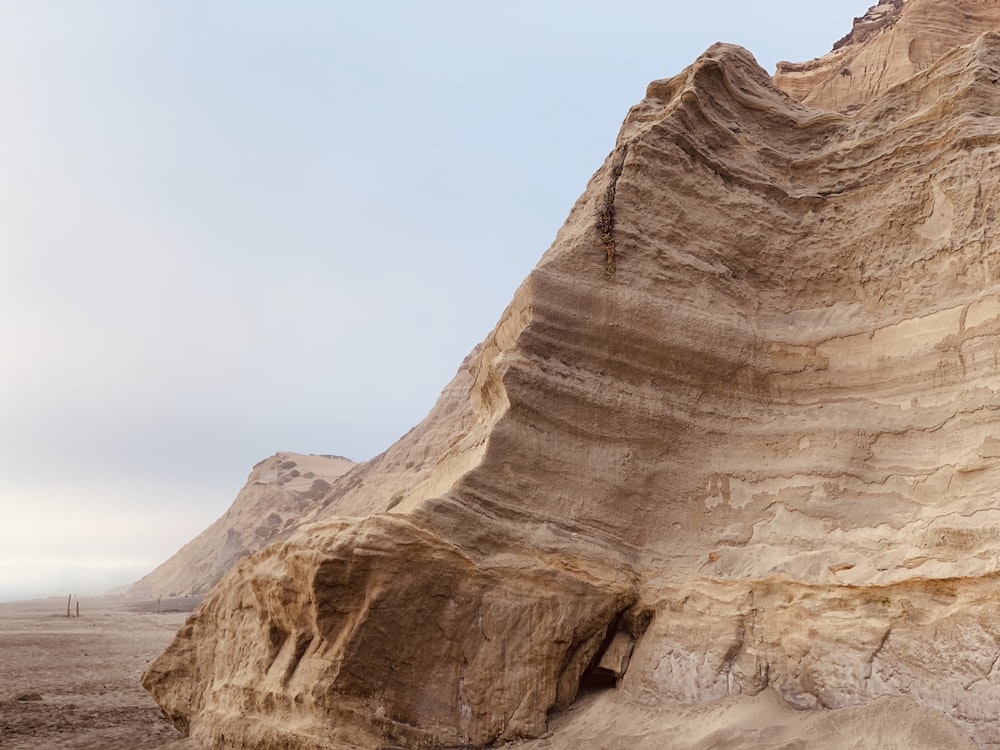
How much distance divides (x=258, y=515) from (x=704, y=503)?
4526cm

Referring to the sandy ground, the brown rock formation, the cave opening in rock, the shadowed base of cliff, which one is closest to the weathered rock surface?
the sandy ground

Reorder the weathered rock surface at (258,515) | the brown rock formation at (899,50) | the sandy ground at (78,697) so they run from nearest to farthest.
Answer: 1. the sandy ground at (78,697)
2. the brown rock formation at (899,50)
3. the weathered rock surface at (258,515)

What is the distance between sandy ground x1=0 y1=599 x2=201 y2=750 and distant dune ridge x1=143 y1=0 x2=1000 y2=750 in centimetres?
78

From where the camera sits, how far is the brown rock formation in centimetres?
1412

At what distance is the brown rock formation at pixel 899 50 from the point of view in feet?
46.3

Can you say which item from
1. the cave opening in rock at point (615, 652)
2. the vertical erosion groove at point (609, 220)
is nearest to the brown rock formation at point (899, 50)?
the vertical erosion groove at point (609, 220)

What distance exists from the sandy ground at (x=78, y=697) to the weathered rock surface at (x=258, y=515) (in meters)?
23.2

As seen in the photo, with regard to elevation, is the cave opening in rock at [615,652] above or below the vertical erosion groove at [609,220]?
below

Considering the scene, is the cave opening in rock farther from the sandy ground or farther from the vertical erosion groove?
the sandy ground

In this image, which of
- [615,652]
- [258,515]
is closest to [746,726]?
[615,652]

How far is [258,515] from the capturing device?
4831 centimetres

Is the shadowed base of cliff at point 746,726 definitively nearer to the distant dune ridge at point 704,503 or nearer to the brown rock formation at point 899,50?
the distant dune ridge at point 704,503

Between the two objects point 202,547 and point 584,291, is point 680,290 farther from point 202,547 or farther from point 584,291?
point 202,547

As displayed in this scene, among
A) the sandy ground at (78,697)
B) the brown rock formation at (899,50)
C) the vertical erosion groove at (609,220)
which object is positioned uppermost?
the brown rock formation at (899,50)
